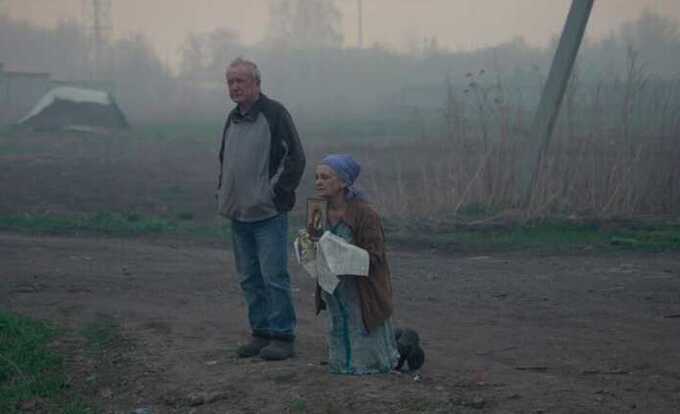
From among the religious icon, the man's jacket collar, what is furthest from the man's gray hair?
the religious icon

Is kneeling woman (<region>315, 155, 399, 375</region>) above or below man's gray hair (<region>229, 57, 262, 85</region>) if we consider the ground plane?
below

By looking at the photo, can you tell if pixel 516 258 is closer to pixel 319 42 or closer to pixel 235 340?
pixel 235 340

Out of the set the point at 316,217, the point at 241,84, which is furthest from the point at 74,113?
the point at 316,217

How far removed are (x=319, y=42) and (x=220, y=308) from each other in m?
86.8

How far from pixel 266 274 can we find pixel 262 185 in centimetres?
56

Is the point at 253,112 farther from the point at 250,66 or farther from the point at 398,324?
the point at 398,324

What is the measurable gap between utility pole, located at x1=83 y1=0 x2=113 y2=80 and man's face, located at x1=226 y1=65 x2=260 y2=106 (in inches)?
2624

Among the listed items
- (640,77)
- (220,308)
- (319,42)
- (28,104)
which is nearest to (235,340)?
(220,308)

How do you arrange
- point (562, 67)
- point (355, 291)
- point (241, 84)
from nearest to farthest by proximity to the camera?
point (355, 291), point (241, 84), point (562, 67)

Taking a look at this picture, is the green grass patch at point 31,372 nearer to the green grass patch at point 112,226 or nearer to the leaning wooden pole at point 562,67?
the green grass patch at point 112,226

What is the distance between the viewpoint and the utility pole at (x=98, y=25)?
7269 cm

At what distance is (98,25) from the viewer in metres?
72.2

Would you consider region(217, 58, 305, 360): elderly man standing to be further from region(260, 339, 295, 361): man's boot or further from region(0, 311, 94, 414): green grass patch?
region(0, 311, 94, 414): green grass patch

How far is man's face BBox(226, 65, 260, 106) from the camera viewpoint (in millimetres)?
6801
